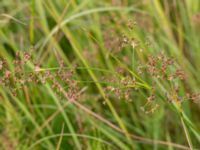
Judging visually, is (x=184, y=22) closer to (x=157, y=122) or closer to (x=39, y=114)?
(x=157, y=122)

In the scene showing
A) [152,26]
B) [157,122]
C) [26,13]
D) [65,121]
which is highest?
[26,13]

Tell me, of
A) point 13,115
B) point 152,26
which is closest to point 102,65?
point 152,26

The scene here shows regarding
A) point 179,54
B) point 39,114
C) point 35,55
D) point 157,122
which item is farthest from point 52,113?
point 179,54

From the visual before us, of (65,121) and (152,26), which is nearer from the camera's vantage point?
(65,121)

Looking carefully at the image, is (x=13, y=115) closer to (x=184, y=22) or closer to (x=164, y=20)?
(x=164, y=20)

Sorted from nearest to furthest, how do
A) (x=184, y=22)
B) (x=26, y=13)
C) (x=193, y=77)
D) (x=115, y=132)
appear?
(x=115, y=132), (x=193, y=77), (x=184, y=22), (x=26, y=13)

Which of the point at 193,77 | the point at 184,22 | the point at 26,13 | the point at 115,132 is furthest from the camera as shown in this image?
the point at 26,13

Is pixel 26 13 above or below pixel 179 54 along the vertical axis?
above
